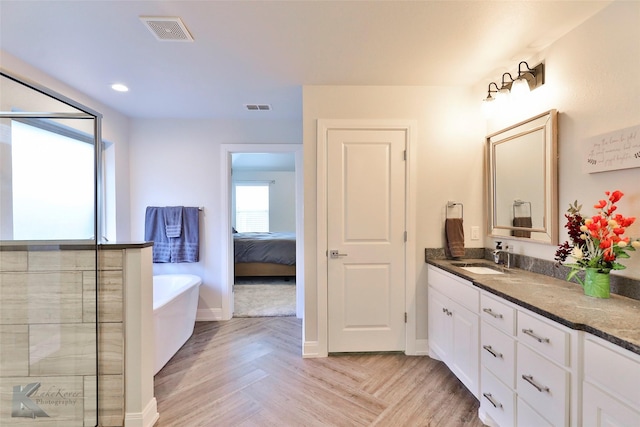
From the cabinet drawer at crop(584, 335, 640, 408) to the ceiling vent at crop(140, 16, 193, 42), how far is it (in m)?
2.52

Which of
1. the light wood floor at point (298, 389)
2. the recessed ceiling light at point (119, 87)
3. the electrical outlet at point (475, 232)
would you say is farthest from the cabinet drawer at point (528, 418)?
the recessed ceiling light at point (119, 87)

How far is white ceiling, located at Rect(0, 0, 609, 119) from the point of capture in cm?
160

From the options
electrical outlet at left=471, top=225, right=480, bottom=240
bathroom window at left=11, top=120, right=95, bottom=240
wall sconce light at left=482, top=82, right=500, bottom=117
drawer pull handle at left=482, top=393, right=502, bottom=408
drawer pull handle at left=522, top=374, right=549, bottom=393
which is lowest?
drawer pull handle at left=482, top=393, right=502, bottom=408

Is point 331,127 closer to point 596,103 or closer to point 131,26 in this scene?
point 131,26

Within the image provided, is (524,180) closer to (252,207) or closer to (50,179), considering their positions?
(50,179)

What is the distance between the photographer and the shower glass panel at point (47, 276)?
1.65m

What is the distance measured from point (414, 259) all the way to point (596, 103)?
1583mm

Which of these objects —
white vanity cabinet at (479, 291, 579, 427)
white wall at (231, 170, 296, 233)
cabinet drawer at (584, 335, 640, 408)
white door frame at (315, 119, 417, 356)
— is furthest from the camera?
white wall at (231, 170, 296, 233)

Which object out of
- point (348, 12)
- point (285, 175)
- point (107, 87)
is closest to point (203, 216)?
point (107, 87)

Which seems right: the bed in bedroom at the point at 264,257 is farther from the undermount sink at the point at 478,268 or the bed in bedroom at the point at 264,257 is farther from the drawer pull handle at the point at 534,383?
the drawer pull handle at the point at 534,383

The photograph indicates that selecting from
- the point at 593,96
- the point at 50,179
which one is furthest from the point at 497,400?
the point at 50,179

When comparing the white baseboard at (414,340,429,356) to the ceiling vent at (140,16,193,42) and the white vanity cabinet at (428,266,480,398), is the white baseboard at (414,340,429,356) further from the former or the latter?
the ceiling vent at (140,16,193,42)

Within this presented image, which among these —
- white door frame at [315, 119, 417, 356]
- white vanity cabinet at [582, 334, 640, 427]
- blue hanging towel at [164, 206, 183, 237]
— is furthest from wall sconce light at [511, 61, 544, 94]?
blue hanging towel at [164, 206, 183, 237]

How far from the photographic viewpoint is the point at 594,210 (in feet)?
5.38
